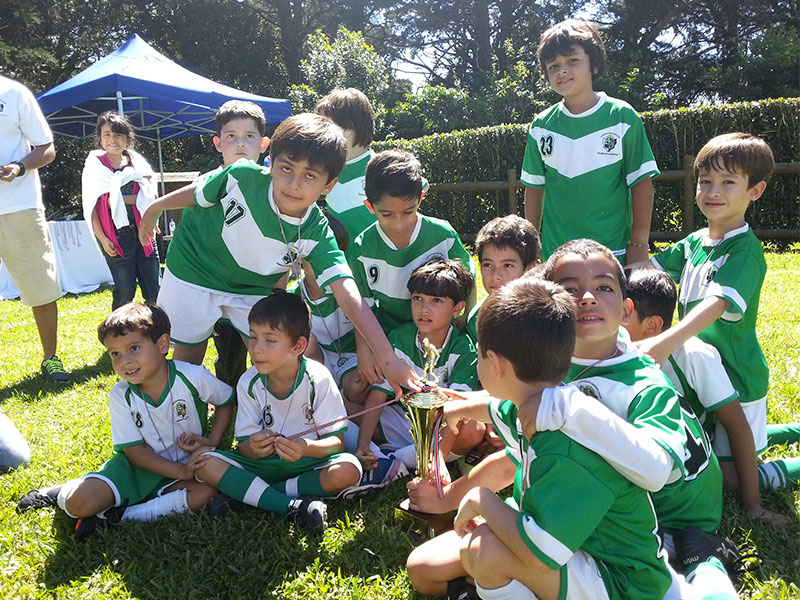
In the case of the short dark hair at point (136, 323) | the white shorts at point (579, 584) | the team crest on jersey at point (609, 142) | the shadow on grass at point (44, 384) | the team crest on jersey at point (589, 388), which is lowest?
the shadow on grass at point (44, 384)

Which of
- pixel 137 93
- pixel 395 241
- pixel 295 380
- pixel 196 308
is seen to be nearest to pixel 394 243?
pixel 395 241

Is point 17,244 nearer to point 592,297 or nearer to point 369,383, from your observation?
point 369,383

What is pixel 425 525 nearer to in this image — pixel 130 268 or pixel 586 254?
pixel 586 254

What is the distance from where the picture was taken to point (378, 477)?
9.55 ft

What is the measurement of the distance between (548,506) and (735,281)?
4.93ft

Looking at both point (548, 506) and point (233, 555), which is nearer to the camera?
point (548, 506)

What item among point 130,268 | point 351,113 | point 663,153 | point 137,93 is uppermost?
point 137,93

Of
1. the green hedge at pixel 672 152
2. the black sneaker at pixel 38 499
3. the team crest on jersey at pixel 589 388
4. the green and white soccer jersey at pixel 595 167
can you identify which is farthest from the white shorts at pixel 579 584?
the green hedge at pixel 672 152

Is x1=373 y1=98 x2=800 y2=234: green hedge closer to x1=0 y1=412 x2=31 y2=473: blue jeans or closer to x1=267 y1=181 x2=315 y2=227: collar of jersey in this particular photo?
x1=267 y1=181 x2=315 y2=227: collar of jersey

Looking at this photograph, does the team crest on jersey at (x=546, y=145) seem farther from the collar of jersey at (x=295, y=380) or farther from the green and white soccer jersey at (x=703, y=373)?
the collar of jersey at (x=295, y=380)

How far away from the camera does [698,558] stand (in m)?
1.95

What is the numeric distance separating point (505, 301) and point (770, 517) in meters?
1.45

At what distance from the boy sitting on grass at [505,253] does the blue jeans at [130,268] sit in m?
3.60

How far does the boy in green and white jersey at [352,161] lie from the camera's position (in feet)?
13.5
